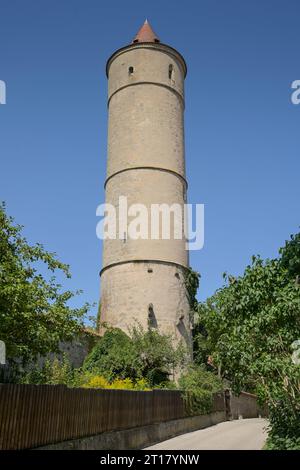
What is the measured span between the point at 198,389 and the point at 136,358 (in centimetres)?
314

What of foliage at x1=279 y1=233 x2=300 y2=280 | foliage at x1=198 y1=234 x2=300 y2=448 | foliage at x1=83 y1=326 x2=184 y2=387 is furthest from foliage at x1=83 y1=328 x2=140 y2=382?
foliage at x1=279 y1=233 x2=300 y2=280

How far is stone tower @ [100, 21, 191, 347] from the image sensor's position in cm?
2616

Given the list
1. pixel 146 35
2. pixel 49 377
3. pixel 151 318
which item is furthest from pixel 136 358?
pixel 146 35

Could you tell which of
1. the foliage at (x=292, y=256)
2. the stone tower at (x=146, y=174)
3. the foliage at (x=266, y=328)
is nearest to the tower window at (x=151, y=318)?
the stone tower at (x=146, y=174)

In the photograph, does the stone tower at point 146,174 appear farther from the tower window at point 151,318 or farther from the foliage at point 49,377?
the foliage at point 49,377

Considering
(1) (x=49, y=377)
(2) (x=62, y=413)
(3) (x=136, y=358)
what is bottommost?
(2) (x=62, y=413)

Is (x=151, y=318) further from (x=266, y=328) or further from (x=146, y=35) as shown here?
(x=146, y=35)

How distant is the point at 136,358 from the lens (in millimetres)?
22500

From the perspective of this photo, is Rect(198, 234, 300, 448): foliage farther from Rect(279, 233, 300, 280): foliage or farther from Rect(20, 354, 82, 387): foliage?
Rect(20, 354, 82, 387): foliage

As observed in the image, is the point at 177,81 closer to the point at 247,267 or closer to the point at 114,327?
the point at 114,327

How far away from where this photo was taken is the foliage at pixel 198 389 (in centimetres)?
2041

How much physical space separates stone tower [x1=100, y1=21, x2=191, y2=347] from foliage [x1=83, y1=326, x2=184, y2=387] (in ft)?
6.53
